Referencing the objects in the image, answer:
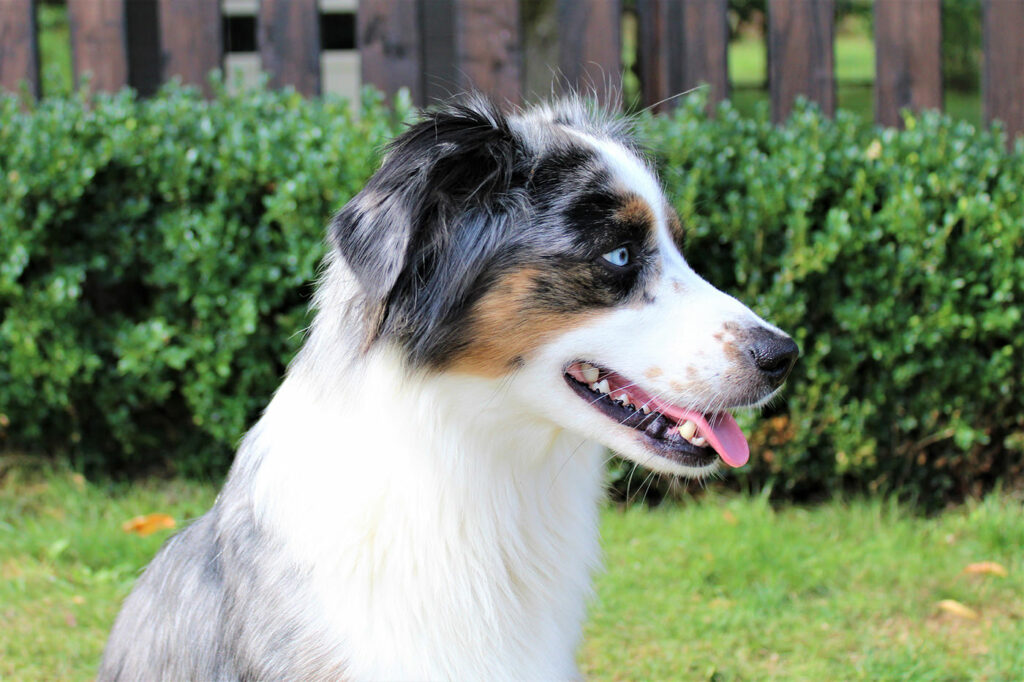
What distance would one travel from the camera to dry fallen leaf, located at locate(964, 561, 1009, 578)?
13.4 ft

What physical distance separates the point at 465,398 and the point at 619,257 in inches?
17.8

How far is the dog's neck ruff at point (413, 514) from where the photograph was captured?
2.25m

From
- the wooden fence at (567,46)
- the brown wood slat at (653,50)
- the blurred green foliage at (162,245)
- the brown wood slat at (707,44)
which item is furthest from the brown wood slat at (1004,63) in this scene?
the blurred green foliage at (162,245)

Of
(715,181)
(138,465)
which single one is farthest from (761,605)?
(138,465)

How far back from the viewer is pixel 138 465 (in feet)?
16.5

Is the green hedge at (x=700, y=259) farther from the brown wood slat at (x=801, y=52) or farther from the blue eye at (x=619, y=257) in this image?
the blue eye at (x=619, y=257)

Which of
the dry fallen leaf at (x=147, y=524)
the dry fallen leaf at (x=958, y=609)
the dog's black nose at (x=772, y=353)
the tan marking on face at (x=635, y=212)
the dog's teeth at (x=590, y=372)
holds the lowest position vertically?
the dry fallen leaf at (x=958, y=609)

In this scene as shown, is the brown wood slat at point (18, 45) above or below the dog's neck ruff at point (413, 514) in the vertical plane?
above

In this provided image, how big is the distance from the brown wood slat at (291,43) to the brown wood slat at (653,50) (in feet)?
5.35

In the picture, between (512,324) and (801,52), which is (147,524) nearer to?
(512,324)

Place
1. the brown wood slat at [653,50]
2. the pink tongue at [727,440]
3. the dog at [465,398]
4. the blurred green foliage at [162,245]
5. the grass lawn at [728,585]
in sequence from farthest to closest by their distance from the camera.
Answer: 1. the brown wood slat at [653,50]
2. the blurred green foliage at [162,245]
3. the grass lawn at [728,585]
4. the pink tongue at [727,440]
5. the dog at [465,398]

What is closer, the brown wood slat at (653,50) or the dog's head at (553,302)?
the dog's head at (553,302)

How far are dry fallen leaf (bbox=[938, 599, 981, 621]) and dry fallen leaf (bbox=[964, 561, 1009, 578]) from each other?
0.22 meters

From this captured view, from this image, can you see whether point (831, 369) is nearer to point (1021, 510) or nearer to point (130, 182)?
point (1021, 510)
